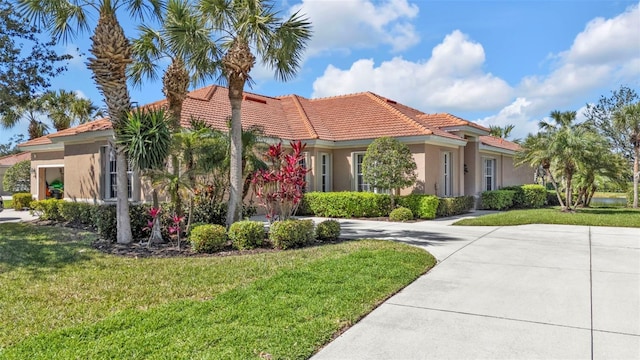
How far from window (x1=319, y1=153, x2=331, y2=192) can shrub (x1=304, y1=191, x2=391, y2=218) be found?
1.92 meters

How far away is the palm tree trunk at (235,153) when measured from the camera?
1117cm

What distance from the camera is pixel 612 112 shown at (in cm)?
3475

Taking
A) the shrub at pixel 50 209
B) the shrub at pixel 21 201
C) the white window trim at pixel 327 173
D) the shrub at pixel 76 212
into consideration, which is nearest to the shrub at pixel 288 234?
the shrub at pixel 76 212

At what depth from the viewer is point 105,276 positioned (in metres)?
7.35

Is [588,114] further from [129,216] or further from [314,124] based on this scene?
[129,216]

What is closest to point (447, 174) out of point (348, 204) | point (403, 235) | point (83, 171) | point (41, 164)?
point (348, 204)

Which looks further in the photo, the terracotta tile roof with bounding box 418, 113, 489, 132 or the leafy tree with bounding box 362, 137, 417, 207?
the terracotta tile roof with bounding box 418, 113, 489, 132

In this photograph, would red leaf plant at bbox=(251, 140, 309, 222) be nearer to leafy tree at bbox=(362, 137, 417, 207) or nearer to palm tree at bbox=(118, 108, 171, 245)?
palm tree at bbox=(118, 108, 171, 245)

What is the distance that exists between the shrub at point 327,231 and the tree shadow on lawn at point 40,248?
558 cm

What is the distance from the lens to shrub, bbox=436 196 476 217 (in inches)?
700

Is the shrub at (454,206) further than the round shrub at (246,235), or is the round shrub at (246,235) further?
the shrub at (454,206)

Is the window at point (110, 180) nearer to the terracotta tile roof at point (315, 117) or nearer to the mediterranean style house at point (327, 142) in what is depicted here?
the mediterranean style house at point (327, 142)

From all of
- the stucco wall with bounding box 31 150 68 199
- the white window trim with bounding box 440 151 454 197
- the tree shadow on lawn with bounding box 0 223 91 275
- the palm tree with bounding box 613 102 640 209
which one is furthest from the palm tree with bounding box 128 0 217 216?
the palm tree with bounding box 613 102 640 209

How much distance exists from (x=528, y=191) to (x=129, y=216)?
2250 cm
